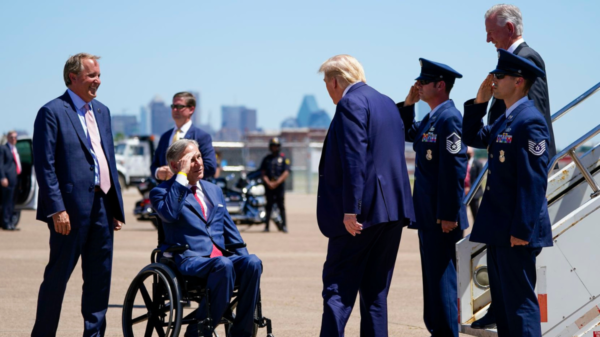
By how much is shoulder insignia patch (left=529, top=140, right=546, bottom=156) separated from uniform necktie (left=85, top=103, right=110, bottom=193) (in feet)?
8.79

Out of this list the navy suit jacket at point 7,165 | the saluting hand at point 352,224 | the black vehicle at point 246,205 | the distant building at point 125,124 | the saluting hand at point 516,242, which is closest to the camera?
the saluting hand at point 516,242

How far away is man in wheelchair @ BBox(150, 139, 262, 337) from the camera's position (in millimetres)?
5277

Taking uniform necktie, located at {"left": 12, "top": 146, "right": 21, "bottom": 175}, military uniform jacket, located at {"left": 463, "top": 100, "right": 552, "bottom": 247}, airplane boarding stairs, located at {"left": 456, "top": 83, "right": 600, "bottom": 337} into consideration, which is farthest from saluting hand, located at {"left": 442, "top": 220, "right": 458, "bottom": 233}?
uniform necktie, located at {"left": 12, "top": 146, "right": 21, "bottom": 175}

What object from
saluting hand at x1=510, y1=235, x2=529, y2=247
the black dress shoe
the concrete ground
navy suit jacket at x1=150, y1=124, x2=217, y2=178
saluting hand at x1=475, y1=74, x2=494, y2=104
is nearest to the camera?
saluting hand at x1=510, y1=235, x2=529, y2=247

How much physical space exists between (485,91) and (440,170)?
632 millimetres

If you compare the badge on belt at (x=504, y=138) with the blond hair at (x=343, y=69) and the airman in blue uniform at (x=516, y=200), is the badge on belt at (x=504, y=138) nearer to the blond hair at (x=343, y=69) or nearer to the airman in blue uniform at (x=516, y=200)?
the airman in blue uniform at (x=516, y=200)

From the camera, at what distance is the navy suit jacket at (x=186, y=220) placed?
5551 mm

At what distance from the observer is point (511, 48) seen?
5.43 meters

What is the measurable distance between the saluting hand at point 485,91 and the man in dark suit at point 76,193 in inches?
94.1

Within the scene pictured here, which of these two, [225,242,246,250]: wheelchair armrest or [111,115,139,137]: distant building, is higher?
[225,242,246,250]: wheelchair armrest

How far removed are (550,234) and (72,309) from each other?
4.52m

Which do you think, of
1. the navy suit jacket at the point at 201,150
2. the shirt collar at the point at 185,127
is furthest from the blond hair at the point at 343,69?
the shirt collar at the point at 185,127

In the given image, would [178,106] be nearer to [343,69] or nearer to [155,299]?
[155,299]

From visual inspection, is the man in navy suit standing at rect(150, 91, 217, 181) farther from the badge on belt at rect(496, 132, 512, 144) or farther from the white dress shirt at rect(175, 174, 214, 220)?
the badge on belt at rect(496, 132, 512, 144)
